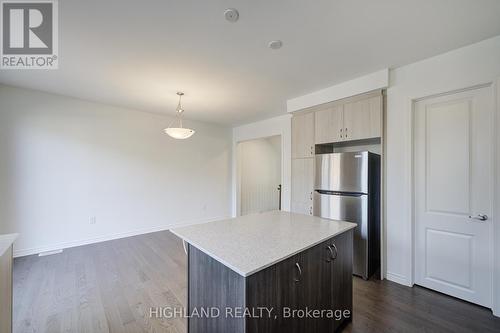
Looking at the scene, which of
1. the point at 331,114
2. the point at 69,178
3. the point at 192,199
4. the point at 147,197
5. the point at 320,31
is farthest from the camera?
the point at 192,199

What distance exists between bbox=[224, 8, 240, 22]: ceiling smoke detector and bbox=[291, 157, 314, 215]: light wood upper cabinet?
7.62 feet

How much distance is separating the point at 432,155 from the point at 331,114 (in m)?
1.33


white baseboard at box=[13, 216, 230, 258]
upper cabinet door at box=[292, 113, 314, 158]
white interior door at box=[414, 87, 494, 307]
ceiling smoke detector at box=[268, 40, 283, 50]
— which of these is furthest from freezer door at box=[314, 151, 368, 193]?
white baseboard at box=[13, 216, 230, 258]

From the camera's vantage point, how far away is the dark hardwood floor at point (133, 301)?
182 centimetres

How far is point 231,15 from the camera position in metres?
1.67

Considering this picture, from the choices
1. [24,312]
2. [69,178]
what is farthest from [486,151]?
[69,178]

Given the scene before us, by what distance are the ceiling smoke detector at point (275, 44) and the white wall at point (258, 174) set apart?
378 centimetres

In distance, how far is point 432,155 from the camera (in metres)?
2.35

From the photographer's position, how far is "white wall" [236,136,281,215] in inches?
235

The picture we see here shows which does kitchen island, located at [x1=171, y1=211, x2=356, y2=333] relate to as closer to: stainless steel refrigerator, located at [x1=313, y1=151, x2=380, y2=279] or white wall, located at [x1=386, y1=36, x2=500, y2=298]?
stainless steel refrigerator, located at [x1=313, y1=151, x2=380, y2=279]

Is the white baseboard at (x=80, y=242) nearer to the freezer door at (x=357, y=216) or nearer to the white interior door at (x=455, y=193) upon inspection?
the freezer door at (x=357, y=216)

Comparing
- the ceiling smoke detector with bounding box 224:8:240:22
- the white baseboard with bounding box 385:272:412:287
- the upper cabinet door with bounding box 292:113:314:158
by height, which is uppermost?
the ceiling smoke detector with bounding box 224:8:240:22

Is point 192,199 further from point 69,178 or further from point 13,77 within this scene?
point 13,77

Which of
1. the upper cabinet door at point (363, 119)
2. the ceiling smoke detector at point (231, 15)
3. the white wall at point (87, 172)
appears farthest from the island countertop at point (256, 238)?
the white wall at point (87, 172)
